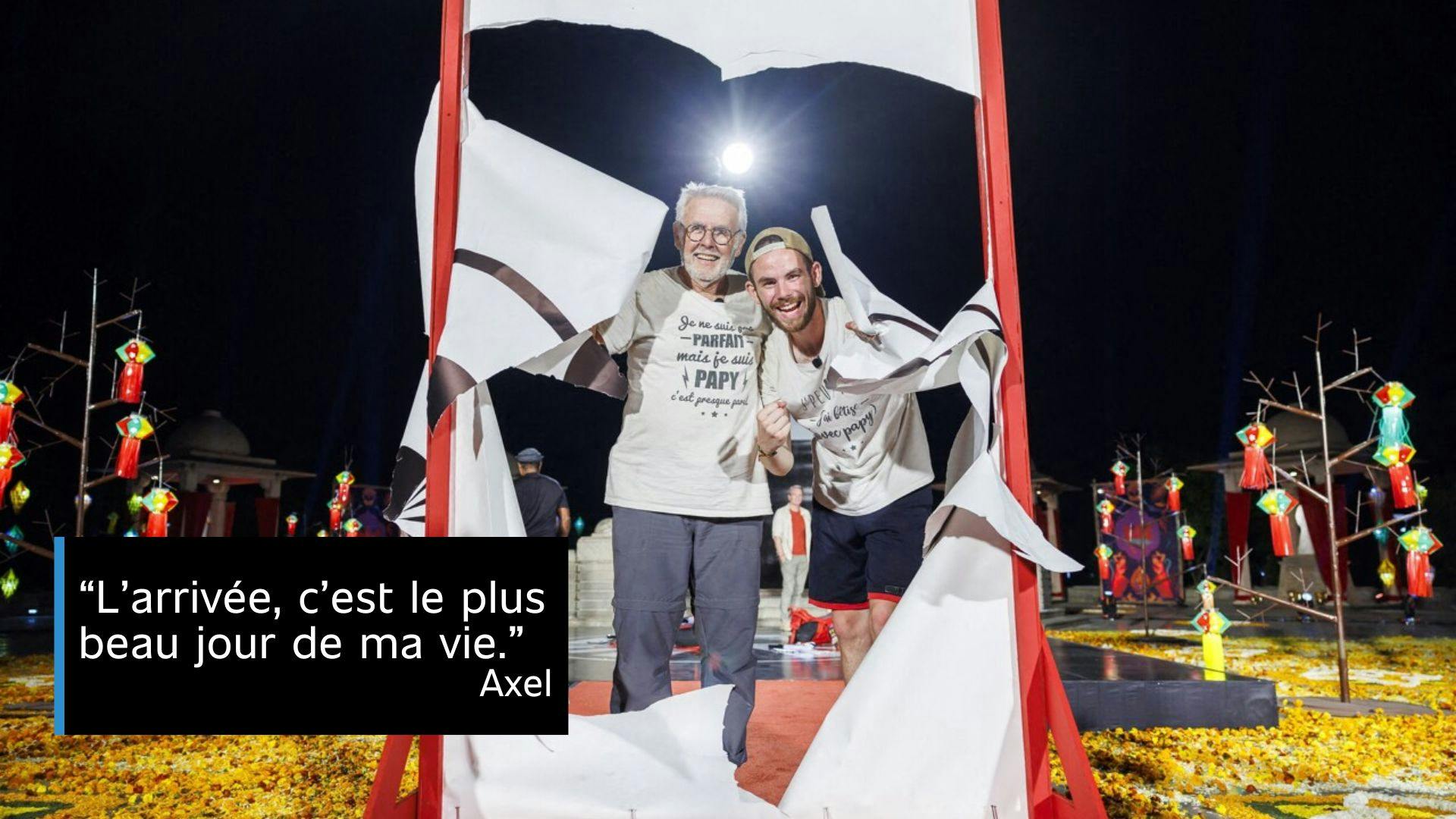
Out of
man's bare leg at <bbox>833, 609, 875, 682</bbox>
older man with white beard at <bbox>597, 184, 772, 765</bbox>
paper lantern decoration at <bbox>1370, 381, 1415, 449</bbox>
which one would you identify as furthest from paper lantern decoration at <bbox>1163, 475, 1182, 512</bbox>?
older man with white beard at <bbox>597, 184, 772, 765</bbox>

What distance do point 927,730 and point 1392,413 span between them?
233 inches

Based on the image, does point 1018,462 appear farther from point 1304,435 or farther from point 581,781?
point 1304,435

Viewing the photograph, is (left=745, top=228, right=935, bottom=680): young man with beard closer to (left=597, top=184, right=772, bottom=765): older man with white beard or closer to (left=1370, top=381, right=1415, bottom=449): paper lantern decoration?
(left=597, top=184, right=772, bottom=765): older man with white beard

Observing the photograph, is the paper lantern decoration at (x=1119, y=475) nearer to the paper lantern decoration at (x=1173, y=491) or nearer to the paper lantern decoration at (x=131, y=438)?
the paper lantern decoration at (x=1173, y=491)

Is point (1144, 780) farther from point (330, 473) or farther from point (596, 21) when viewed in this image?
point (330, 473)

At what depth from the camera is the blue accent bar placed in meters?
1.94

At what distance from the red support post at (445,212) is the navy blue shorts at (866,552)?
1318 mm

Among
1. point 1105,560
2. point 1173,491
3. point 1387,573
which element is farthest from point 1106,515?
point 1387,573

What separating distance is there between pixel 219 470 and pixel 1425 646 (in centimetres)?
1845

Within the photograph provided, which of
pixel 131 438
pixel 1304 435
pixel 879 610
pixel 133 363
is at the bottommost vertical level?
pixel 879 610

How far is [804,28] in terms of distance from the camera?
2.22m

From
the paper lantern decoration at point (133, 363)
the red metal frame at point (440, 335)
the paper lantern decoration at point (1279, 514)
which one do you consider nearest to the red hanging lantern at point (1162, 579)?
the paper lantern decoration at point (1279, 514)

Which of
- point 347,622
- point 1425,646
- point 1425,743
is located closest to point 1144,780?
point 1425,743

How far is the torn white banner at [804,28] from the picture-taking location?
217 cm
